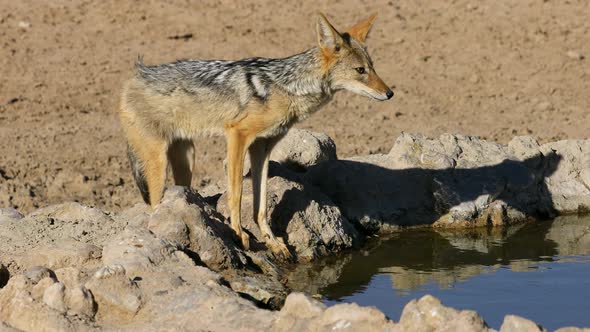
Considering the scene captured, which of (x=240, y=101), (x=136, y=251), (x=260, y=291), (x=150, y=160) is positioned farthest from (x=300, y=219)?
(x=136, y=251)

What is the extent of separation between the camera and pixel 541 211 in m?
11.0

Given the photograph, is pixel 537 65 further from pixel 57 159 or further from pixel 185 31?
pixel 57 159

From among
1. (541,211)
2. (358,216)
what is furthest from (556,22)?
(358,216)

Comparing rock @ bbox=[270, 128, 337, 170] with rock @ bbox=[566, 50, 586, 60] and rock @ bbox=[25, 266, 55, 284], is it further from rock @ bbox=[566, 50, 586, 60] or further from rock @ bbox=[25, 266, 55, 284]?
rock @ bbox=[566, 50, 586, 60]

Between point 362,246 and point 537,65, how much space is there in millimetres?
6845

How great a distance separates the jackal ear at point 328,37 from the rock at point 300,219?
1.16 m

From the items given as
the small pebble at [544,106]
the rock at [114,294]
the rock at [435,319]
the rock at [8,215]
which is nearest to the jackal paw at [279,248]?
the rock at [8,215]

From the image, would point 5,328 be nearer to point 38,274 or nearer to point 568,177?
point 38,274

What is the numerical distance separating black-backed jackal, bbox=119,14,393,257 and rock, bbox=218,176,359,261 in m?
0.20

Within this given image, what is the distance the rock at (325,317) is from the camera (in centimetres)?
646

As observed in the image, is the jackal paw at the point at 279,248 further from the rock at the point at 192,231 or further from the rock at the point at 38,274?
the rock at the point at 38,274

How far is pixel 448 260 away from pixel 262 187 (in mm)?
1638

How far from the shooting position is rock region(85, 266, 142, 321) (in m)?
7.18

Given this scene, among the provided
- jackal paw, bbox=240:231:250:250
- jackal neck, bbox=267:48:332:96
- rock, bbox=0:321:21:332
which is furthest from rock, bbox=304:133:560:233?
rock, bbox=0:321:21:332
